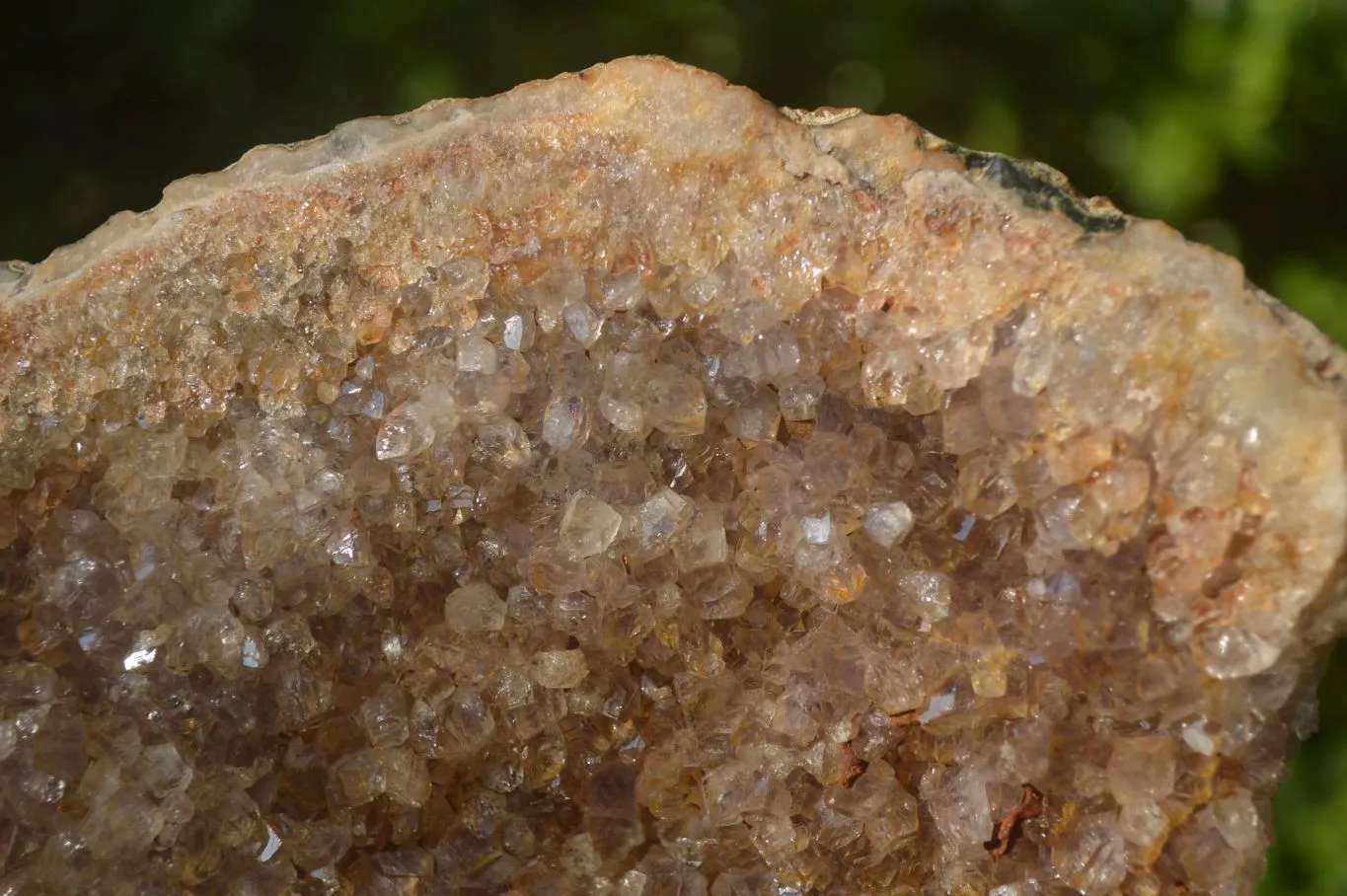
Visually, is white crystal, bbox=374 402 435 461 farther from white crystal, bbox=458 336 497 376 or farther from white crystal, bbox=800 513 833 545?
white crystal, bbox=800 513 833 545

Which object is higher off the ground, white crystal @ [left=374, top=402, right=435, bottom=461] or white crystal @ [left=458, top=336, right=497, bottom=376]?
white crystal @ [left=458, top=336, right=497, bottom=376]

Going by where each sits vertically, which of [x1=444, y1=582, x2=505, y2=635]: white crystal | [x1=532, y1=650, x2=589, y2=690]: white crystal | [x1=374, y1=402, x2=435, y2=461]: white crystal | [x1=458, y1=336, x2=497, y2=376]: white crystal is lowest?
[x1=532, y1=650, x2=589, y2=690]: white crystal

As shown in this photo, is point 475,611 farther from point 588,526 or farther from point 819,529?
point 819,529

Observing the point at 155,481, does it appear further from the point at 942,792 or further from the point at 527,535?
the point at 942,792

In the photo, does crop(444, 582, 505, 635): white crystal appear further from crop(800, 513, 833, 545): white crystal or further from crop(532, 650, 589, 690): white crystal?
crop(800, 513, 833, 545): white crystal

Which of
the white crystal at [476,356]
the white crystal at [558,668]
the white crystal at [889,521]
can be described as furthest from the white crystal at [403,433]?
the white crystal at [889,521]

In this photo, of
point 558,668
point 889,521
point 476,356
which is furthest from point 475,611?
point 889,521

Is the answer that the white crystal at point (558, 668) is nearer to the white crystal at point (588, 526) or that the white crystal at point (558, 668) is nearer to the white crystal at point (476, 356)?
the white crystal at point (588, 526)

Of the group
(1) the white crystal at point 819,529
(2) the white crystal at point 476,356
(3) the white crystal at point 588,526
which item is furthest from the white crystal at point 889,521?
(2) the white crystal at point 476,356

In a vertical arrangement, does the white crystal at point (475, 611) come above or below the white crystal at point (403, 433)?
below

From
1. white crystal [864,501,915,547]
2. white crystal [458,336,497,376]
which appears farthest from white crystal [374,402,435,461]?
white crystal [864,501,915,547]

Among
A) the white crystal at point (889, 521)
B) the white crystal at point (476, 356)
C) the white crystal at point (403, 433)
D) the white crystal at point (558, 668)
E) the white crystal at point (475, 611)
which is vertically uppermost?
the white crystal at point (476, 356)
